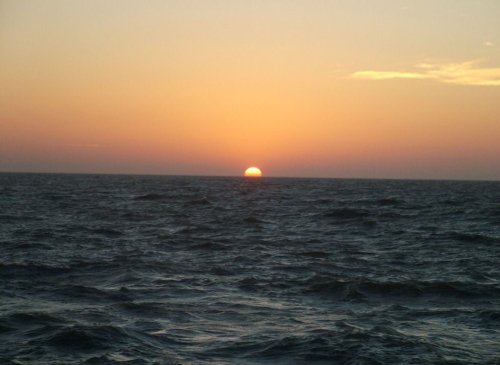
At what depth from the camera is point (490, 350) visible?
1010cm

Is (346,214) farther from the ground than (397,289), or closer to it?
farther from the ground

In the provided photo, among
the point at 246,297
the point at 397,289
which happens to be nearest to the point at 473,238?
the point at 397,289

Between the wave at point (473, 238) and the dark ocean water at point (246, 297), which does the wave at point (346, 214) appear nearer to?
the dark ocean water at point (246, 297)

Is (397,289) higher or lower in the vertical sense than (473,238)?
lower

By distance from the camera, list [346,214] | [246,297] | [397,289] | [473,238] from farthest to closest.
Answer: [346,214], [473,238], [397,289], [246,297]


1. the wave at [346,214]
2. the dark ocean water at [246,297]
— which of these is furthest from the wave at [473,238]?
the wave at [346,214]

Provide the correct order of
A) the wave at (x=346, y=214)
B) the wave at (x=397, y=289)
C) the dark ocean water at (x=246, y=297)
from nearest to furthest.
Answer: the dark ocean water at (x=246, y=297), the wave at (x=397, y=289), the wave at (x=346, y=214)

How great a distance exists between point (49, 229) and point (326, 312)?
19868mm

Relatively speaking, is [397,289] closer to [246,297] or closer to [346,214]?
[246,297]

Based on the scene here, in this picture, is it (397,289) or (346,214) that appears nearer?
(397,289)

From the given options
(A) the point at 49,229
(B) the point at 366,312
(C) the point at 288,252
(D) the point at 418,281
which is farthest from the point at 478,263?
(A) the point at 49,229

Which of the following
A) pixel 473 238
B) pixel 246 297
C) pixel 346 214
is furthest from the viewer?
pixel 346 214

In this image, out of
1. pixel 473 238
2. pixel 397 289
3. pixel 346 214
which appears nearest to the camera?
pixel 397 289

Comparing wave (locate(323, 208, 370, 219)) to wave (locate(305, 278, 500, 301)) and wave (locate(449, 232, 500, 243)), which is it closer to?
wave (locate(449, 232, 500, 243))
